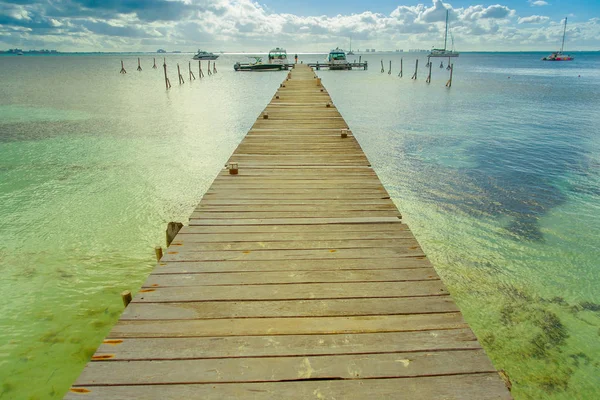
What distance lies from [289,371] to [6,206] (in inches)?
451

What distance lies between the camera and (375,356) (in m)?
2.60

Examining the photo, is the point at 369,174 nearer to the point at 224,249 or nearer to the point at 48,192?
the point at 224,249

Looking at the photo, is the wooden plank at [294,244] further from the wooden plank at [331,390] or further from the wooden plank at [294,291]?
the wooden plank at [331,390]

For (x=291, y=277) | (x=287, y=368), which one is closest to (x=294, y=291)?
(x=291, y=277)

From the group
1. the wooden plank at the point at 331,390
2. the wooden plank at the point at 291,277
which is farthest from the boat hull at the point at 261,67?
the wooden plank at the point at 331,390

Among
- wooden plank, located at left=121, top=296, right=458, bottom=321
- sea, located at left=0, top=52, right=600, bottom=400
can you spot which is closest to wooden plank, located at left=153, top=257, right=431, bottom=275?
wooden plank, located at left=121, top=296, right=458, bottom=321

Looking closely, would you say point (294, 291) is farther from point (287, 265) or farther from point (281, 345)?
point (281, 345)

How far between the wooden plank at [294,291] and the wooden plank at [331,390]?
36.7 inches

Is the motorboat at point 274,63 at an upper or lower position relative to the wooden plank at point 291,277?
upper

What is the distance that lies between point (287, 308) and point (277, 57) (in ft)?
248

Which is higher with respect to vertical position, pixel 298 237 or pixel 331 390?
pixel 298 237

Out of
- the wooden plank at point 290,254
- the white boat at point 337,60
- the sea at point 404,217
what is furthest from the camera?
the white boat at point 337,60

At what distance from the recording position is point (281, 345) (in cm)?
271

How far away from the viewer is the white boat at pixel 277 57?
7106 centimetres
